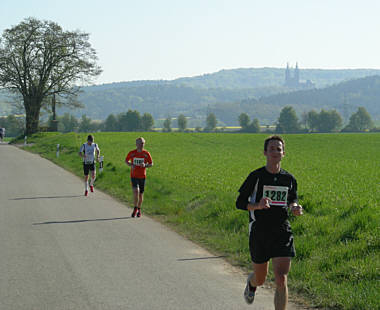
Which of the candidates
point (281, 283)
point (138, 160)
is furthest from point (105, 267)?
point (138, 160)

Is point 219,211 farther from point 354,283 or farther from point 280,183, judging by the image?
point 280,183

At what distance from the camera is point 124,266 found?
24.3 ft

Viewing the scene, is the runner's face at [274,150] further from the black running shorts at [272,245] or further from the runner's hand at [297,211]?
the black running shorts at [272,245]

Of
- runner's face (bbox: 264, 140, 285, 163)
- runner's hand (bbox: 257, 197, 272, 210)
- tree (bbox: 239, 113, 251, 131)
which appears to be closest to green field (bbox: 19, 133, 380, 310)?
runner's hand (bbox: 257, 197, 272, 210)

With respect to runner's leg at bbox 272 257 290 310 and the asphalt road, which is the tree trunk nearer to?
the asphalt road

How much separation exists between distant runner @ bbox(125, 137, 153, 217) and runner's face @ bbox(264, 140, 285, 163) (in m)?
7.51

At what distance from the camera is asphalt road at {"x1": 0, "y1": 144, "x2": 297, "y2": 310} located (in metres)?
5.79

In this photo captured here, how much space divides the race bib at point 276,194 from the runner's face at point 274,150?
0.89 ft

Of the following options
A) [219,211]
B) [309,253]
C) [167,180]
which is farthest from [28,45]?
[309,253]

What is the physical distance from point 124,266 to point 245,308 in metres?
2.40

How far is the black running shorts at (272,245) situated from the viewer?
5.07 m

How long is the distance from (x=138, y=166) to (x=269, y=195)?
302 inches

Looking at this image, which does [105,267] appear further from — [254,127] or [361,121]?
[361,121]

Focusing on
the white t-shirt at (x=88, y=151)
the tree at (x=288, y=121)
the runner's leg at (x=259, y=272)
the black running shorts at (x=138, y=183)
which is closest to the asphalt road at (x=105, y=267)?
the runner's leg at (x=259, y=272)
